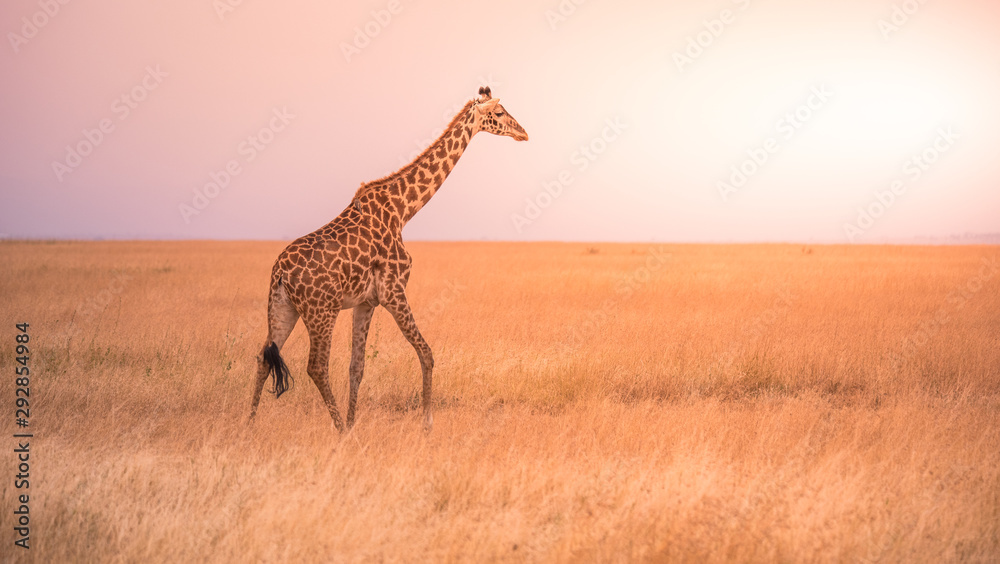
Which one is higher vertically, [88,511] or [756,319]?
[756,319]

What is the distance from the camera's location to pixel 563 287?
1916 centimetres

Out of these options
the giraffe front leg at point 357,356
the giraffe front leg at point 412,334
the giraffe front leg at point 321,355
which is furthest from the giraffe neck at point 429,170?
the giraffe front leg at point 321,355

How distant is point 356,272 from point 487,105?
2.37 meters

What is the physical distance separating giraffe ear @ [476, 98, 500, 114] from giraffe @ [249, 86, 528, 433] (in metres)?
0.01

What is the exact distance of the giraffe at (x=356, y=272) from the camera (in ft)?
19.9

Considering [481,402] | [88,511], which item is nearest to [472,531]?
[88,511]

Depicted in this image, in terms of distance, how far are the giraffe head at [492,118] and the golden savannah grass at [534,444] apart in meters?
2.98

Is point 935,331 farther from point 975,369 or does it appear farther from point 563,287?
point 563,287

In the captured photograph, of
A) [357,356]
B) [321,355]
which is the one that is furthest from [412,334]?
[321,355]

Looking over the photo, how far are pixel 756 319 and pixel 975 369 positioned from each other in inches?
174

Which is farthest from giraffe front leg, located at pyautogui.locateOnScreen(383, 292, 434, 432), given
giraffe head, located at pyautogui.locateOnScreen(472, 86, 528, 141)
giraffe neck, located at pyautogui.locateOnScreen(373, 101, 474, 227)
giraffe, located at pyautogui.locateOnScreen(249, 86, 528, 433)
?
giraffe head, located at pyautogui.locateOnScreen(472, 86, 528, 141)

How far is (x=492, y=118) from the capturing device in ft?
23.4

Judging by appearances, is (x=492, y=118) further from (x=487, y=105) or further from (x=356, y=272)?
(x=356, y=272)

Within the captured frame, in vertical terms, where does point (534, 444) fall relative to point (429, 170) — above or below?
below
